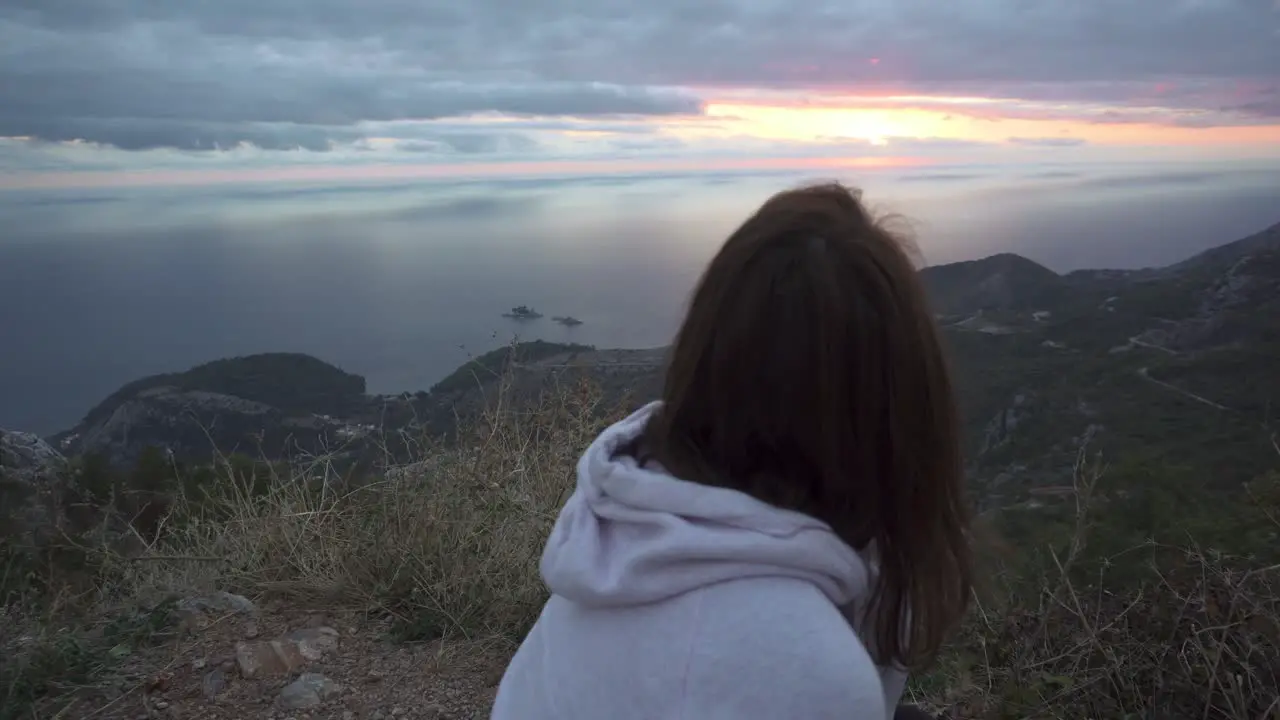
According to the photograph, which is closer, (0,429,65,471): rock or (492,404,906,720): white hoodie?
(492,404,906,720): white hoodie

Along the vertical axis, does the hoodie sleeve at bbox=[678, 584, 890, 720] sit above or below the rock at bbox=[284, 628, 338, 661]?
above

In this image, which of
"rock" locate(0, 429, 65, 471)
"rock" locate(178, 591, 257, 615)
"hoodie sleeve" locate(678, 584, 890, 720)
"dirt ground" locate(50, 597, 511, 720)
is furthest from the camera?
"rock" locate(0, 429, 65, 471)

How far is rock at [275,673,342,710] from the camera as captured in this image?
109 inches

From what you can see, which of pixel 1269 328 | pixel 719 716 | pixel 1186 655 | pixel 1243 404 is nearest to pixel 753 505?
pixel 719 716

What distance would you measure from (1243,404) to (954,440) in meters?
9.11

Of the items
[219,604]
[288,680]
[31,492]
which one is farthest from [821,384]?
[31,492]

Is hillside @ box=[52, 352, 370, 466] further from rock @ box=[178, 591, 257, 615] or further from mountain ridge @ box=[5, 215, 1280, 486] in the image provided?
rock @ box=[178, 591, 257, 615]

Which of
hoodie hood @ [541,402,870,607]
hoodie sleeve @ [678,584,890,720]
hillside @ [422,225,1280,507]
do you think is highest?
hoodie hood @ [541,402,870,607]

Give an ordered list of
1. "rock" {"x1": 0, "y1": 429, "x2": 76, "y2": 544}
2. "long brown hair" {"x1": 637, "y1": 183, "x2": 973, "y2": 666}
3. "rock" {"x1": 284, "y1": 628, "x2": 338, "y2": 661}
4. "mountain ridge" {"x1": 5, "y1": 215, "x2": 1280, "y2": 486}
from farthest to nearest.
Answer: "mountain ridge" {"x1": 5, "y1": 215, "x2": 1280, "y2": 486} → "rock" {"x1": 0, "y1": 429, "x2": 76, "y2": 544} → "rock" {"x1": 284, "y1": 628, "x2": 338, "y2": 661} → "long brown hair" {"x1": 637, "y1": 183, "x2": 973, "y2": 666}

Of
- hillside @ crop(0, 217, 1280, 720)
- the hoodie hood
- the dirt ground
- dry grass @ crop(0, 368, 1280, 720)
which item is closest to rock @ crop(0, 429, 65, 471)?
hillside @ crop(0, 217, 1280, 720)

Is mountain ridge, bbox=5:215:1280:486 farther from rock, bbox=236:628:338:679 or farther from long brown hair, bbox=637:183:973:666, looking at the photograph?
rock, bbox=236:628:338:679

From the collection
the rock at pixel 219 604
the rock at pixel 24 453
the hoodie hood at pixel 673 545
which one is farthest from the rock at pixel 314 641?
the rock at pixel 24 453

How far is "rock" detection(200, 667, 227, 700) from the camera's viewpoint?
282cm

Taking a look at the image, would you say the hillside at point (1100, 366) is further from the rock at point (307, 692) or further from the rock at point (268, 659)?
the rock at point (268, 659)
